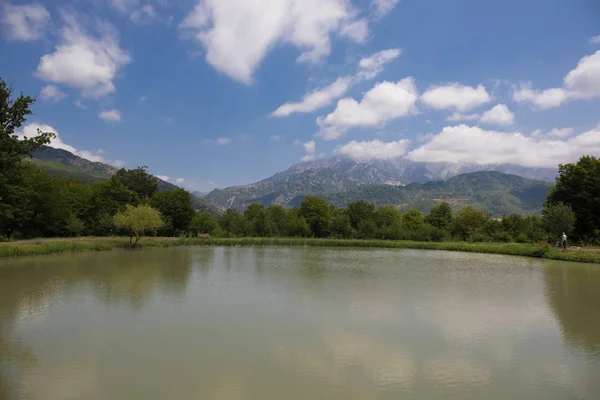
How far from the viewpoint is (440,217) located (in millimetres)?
84000

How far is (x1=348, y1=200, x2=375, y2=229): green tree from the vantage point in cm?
8044

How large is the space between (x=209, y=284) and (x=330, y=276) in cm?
821

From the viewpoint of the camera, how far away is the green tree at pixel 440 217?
271 feet

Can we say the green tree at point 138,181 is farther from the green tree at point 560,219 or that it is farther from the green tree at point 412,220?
the green tree at point 560,219

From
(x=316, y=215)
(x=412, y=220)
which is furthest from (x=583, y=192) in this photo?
(x=316, y=215)

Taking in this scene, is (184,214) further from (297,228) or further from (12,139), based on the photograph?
(12,139)

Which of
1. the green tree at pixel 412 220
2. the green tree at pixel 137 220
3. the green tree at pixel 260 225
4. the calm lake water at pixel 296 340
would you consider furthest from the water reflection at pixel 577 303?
the green tree at pixel 412 220

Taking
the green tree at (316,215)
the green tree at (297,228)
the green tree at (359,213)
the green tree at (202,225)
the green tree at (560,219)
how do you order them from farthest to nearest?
the green tree at (316,215), the green tree at (359,213), the green tree at (297,228), the green tree at (202,225), the green tree at (560,219)

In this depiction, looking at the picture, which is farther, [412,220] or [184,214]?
[412,220]

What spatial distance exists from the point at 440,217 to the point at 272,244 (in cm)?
4217

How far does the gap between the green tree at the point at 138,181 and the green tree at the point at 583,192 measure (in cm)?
7100

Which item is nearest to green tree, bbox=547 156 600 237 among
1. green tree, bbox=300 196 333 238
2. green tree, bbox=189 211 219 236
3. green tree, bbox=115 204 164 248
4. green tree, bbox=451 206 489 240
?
green tree, bbox=451 206 489 240

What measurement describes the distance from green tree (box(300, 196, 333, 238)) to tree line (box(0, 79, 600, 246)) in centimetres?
Result: 22

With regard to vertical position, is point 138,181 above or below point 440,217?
above
